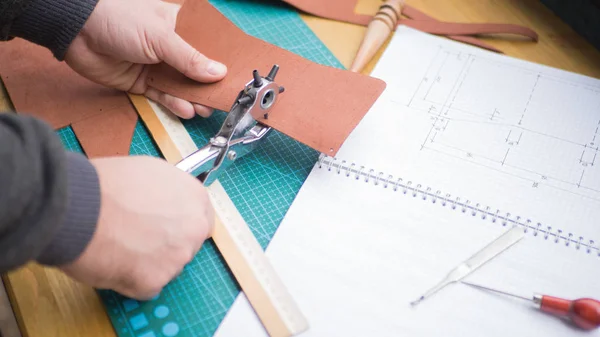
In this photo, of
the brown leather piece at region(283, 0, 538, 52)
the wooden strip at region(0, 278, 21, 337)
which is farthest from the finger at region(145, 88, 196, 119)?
the wooden strip at region(0, 278, 21, 337)

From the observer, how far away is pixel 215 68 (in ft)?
2.95

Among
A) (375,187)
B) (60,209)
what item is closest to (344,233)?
(375,187)

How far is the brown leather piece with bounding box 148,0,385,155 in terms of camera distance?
87 centimetres

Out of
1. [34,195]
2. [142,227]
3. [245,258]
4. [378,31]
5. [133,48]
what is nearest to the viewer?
[34,195]

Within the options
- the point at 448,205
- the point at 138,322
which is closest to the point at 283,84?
the point at 448,205

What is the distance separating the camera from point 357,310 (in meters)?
0.74

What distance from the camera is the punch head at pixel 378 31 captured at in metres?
1.03

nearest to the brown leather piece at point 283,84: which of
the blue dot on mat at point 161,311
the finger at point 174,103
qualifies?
the finger at point 174,103

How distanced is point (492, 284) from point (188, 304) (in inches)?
16.4

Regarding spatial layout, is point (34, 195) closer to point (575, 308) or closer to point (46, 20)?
point (46, 20)

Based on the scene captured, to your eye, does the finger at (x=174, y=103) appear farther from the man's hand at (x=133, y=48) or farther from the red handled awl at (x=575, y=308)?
the red handled awl at (x=575, y=308)

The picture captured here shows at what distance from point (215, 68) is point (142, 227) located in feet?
1.10

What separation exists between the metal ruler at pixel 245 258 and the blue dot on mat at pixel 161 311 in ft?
0.33

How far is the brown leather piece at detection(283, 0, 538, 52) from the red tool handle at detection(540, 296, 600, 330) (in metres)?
0.54
